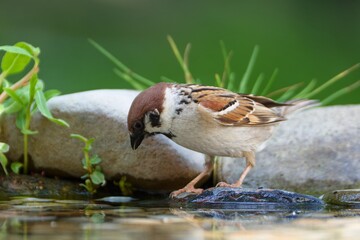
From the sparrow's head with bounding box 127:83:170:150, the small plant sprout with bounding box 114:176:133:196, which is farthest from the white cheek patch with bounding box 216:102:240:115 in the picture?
the small plant sprout with bounding box 114:176:133:196

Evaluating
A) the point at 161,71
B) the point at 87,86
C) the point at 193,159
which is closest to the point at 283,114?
the point at 193,159

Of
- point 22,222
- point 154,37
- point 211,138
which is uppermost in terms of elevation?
point 154,37

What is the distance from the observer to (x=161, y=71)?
9.63m

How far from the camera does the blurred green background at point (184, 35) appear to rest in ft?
31.6

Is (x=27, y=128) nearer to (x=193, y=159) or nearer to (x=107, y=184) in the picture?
(x=107, y=184)

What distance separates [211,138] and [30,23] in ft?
28.6

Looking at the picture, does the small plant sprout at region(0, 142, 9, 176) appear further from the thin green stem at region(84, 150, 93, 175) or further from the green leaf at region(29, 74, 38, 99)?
the thin green stem at region(84, 150, 93, 175)

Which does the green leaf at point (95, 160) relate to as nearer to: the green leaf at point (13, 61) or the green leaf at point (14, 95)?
the green leaf at point (14, 95)

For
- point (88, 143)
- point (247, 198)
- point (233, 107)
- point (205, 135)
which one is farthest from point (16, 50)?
point (247, 198)

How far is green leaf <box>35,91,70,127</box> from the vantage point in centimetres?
455

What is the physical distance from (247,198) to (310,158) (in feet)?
2.40

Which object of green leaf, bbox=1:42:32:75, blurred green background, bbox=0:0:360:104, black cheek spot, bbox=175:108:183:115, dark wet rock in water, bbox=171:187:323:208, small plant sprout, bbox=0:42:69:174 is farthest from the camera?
blurred green background, bbox=0:0:360:104

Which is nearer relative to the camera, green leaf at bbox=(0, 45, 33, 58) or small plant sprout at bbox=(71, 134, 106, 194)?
green leaf at bbox=(0, 45, 33, 58)

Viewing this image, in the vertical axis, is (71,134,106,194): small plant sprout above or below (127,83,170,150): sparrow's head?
below
